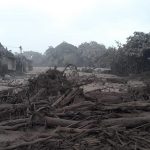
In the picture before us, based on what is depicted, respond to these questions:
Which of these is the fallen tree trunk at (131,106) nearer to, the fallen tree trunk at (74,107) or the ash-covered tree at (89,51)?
the fallen tree trunk at (74,107)

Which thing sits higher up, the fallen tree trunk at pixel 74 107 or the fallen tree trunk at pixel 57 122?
the fallen tree trunk at pixel 74 107

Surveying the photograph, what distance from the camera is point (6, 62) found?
110 feet

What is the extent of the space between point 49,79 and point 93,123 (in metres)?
4.53

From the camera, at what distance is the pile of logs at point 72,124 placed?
20.8 feet

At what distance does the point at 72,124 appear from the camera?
739 cm

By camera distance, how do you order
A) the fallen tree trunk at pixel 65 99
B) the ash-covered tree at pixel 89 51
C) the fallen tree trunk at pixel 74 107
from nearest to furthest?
the fallen tree trunk at pixel 74 107 < the fallen tree trunk at pixel 65 99 < the ash-covered tree at pixel 89 51

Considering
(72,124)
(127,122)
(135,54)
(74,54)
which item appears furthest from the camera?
(74,54)

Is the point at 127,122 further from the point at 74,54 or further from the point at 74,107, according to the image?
the point at 74,54

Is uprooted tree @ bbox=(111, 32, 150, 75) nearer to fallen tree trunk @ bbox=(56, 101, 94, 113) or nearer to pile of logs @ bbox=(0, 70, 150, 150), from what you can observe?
pile of logs @ bbox=(0, 70, 150, 150)

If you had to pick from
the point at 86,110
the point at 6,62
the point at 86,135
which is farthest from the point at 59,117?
the point at 6,62

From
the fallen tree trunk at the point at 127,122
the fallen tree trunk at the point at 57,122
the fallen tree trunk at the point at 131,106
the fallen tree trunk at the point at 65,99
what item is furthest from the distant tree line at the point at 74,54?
the fallen tree trunk at the point at 127,122

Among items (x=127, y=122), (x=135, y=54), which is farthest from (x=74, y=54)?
(x=127, y=122)

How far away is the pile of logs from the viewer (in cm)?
634

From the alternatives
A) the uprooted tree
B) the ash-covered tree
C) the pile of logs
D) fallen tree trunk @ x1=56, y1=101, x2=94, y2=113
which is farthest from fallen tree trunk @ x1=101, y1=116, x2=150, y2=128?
the ash-covered tree
